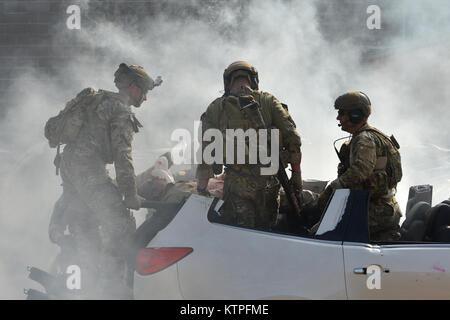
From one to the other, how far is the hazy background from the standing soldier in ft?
21.8

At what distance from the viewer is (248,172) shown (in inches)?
147

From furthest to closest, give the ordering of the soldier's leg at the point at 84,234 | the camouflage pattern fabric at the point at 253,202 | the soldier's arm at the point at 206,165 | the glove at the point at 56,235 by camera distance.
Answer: the glove at the point at 56,235
the soldier's leg at the point at 84,234
the soldier's arm at the point at 206,165
the camouflage pattern fabric at the point at 253,202

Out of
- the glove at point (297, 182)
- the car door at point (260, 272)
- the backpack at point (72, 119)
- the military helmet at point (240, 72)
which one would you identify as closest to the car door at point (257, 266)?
the car door at point (260, 272)

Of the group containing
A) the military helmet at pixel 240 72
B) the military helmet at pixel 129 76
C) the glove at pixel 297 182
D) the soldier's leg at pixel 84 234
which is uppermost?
the military helmet at pixel 129 76

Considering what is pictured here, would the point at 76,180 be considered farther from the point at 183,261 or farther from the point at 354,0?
the point at 354,0

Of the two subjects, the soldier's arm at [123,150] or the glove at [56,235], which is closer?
the soldier's arm at [123,150]

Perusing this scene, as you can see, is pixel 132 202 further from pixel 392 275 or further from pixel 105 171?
pixel 392 275

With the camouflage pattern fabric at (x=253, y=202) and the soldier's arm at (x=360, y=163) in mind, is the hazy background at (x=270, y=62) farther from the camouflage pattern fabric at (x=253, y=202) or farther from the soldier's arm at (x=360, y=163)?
the soldier's arm at (x=360, y=163)

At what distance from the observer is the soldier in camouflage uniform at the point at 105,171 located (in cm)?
391

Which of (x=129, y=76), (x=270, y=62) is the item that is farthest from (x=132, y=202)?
(x=270, y=62)

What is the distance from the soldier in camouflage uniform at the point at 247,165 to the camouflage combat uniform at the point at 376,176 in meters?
0.52

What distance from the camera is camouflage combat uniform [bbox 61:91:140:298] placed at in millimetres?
3904

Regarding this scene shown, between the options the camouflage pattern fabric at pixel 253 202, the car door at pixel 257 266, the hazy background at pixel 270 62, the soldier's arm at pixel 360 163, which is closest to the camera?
the car door at pixel 257 266
